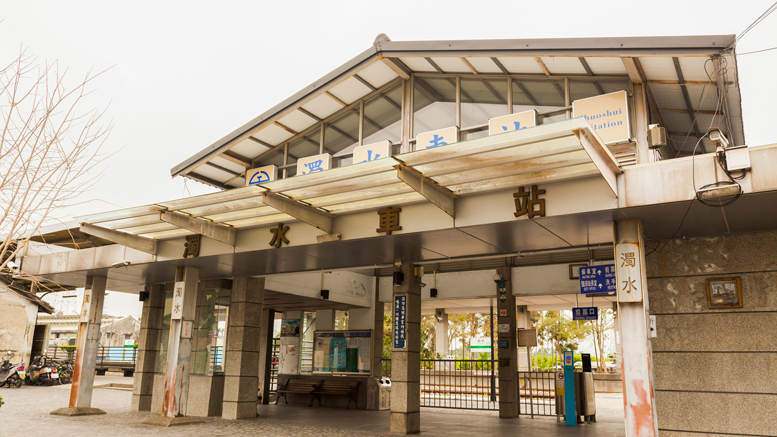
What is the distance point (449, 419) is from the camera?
14.4 metres

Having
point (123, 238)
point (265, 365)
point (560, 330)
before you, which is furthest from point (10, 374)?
point (560, 330)

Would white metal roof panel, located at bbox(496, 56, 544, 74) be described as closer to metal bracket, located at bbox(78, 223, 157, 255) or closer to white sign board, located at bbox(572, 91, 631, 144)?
white sign board, located at bbox(572, 91, 631, 144)

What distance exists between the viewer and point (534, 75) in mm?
10516

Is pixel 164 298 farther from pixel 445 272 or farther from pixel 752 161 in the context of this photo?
pixel 752 161

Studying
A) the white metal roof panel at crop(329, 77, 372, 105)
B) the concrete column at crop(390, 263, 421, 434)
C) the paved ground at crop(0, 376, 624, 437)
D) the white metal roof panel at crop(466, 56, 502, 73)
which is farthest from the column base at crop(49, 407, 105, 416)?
the white metal roof panel at crop(466, 56, 502, 73)

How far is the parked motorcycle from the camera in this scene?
74.2ft

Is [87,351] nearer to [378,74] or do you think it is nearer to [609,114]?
[378,74]

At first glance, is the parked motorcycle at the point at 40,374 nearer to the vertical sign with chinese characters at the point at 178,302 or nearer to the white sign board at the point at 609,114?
the vertical sign with chinese characters at the point at 178,302

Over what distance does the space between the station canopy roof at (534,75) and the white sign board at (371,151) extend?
0.99 meters

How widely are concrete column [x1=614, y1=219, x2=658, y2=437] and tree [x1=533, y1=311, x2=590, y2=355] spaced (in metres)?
32.8

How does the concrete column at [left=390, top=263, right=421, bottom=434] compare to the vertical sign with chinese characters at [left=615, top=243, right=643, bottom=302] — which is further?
the concrete column at [left=390, top=263, right=421, bottom=434]

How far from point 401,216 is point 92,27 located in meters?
5.39

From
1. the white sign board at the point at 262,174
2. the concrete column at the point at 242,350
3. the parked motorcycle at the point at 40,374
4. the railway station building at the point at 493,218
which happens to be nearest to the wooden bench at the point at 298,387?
the railway station building at the point at 493,218

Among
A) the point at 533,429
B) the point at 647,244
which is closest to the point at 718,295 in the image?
the point at 647,244
